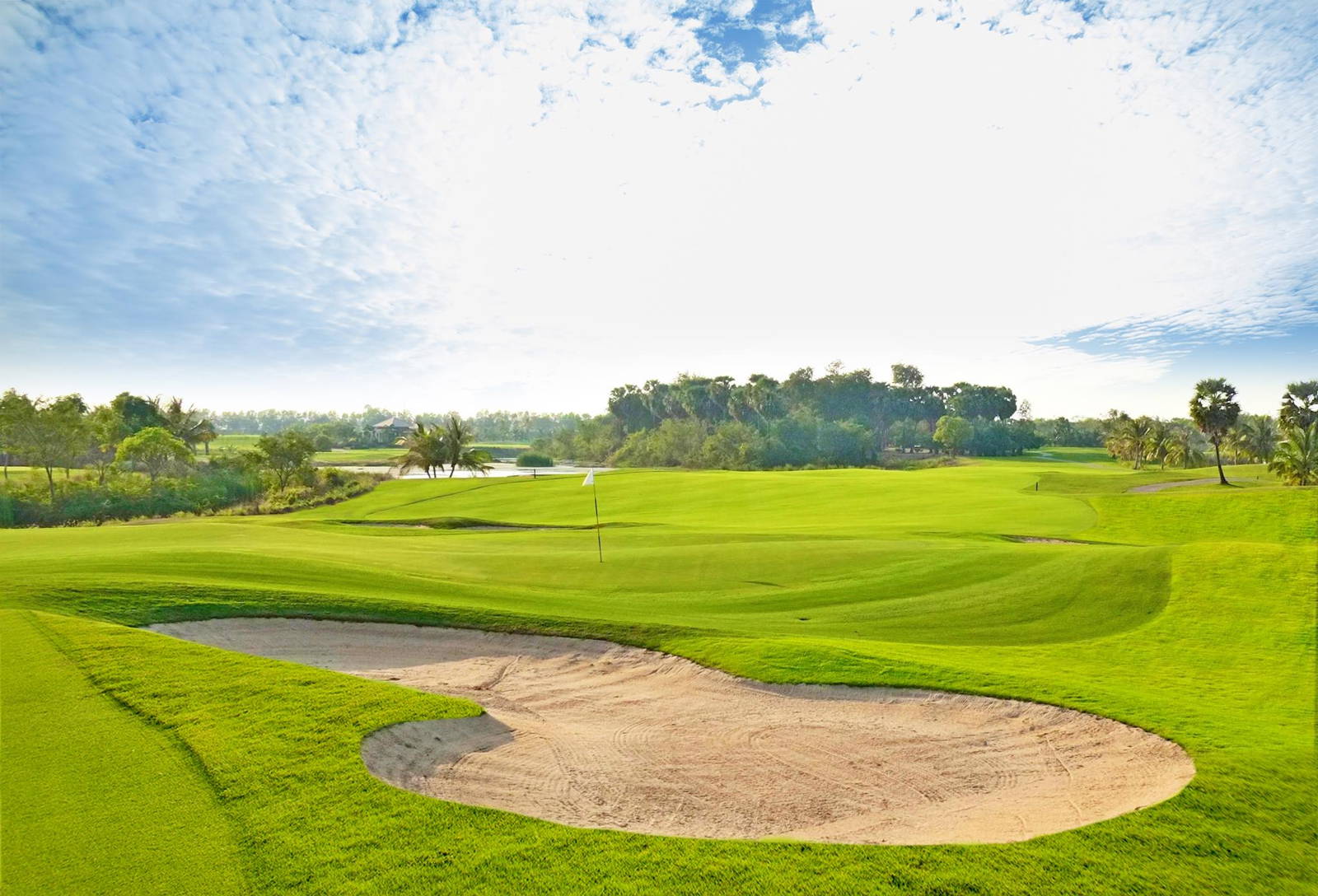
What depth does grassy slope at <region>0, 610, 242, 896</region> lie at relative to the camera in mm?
4855

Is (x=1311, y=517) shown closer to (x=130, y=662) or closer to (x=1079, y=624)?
(x=1079, y=624)

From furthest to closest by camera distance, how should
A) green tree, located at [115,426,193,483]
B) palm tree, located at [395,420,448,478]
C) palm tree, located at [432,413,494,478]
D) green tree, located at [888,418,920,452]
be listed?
green tree, located at [888,418,920,452]
palm tree, located at [432,413,494,478]
palm tree, located at [395,420,448,478]
green tree, located at [115,426,193,483]

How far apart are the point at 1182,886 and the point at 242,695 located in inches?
387

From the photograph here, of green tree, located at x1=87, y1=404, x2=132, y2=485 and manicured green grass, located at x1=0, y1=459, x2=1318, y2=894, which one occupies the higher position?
green tree, located at x1=87, y1=404, x2=132, y2=485

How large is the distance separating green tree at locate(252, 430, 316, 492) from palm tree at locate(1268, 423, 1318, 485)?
77.6 meters

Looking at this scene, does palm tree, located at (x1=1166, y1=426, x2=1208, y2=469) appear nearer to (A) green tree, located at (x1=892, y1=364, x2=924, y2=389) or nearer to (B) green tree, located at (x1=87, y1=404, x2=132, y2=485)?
Result: (A) green tree, located at (x1=892, y1=364, x2=924, y2=389)

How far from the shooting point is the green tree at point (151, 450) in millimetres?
50781

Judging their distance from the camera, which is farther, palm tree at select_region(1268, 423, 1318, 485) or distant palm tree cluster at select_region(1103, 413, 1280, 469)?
distant palm tree cluster at select_region(1103, 413, 1280, 469)

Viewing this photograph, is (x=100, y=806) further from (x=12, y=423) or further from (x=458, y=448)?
(x=458, y=448)

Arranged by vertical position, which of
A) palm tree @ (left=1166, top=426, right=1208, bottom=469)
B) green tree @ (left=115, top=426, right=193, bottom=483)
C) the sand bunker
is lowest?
the sand bunker

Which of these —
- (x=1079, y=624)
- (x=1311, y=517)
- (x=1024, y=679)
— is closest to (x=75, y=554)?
(x=1024, y=679)

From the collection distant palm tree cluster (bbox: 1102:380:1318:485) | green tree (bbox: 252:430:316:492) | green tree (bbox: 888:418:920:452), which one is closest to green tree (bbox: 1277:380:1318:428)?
distant palm tree cluster (bbox: 1102:380:1318:485)

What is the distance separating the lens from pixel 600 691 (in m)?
11.5

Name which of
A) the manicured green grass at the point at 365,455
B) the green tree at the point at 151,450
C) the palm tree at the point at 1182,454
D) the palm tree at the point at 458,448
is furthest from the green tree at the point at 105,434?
the palm tree at the point at 1182,454
